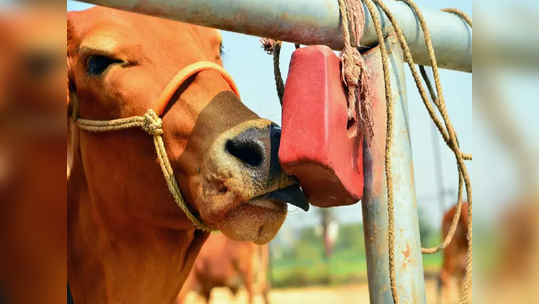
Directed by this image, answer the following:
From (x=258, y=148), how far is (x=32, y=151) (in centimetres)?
101

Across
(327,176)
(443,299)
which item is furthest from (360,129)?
(443,299)

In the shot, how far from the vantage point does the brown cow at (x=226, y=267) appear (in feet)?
41.8

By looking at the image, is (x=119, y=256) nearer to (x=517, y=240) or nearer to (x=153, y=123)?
(x=153, y=123)

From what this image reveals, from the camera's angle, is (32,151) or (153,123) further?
(153,123)

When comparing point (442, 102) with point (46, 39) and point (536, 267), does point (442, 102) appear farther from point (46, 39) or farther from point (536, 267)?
point (46, 39)

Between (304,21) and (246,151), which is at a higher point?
(304,21)

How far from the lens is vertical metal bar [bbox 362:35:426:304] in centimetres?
163

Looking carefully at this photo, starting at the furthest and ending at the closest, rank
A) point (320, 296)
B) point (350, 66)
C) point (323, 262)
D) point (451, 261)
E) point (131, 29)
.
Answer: point (323, 262), point (320, 296), point (451, 261), point (131, 29), point (350, 66)

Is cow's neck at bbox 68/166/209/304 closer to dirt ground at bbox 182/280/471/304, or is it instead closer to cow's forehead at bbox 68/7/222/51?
cow's forehead at bbox 68/7/222/51

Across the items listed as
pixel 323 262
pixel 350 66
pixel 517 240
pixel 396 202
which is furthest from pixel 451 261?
pixel 323 262

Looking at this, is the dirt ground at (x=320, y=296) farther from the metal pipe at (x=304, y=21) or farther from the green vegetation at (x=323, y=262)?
the metal pipe at (x=304, y=21)

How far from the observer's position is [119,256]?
270 centimetres

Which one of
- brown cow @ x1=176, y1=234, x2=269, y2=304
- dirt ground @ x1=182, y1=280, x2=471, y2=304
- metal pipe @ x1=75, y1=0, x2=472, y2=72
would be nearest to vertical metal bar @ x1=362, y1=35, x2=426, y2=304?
metal pipe @ x1=75, y1=0, x2=472, y2=72

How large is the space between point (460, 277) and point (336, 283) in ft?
A: 41.5
